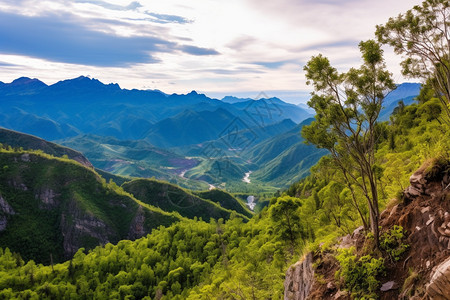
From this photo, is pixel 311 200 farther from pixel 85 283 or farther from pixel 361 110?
pixel 85 283

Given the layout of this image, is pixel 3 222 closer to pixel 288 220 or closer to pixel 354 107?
pixel 288 220

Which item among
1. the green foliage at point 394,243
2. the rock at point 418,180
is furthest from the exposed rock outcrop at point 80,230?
the rock at point 418,180

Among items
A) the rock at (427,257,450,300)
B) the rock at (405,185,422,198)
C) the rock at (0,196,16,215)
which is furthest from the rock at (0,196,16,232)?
the rock at (427,257,450,300)

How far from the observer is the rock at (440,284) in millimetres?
14945

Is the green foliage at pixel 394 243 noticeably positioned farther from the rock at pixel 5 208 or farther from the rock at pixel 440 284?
the rock at pixel 5 208

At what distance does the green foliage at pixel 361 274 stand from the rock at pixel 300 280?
4.42 m

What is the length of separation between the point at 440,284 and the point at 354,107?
524 inches

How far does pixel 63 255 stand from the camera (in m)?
184

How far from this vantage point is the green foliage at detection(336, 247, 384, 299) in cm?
1947

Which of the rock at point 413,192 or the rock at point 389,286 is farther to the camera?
the rock at point 413,192

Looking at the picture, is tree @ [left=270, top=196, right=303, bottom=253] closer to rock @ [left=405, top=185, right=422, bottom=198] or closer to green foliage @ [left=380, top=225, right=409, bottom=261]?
rock @ [left=405, top=185, right=422, bottom=198]

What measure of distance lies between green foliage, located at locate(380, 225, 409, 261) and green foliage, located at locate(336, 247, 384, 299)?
975 millimetres

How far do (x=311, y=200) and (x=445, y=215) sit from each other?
5286 cm

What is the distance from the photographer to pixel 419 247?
19156 millimetres
